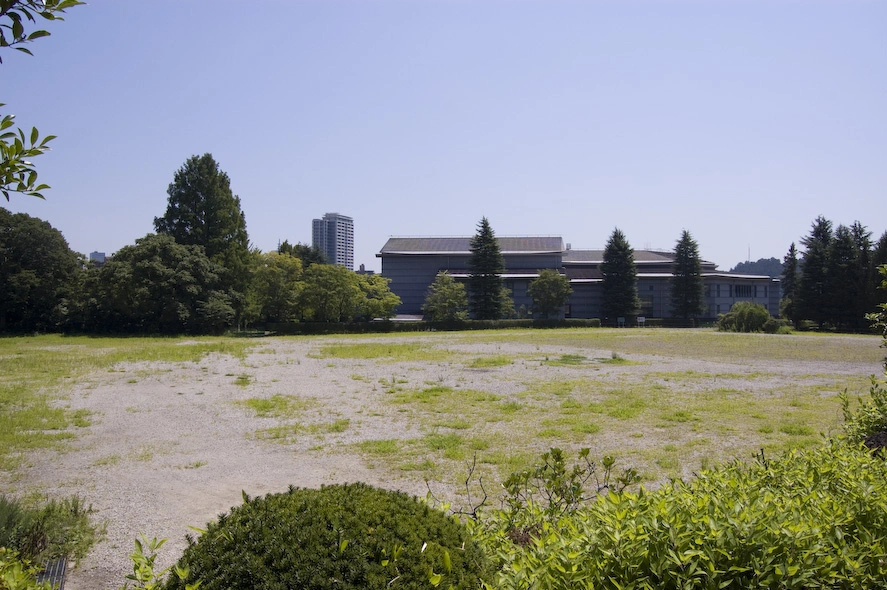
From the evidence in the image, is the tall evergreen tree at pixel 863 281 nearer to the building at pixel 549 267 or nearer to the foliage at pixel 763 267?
the building at pixel 549 267

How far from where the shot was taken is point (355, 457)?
24.9 feet

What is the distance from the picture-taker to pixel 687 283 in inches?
2413

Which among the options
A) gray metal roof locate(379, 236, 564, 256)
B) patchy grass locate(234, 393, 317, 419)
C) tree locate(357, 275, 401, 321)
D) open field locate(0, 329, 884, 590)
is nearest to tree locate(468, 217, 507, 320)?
tree locate(357, 275, 401, 321)

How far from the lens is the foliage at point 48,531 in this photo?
3.94m

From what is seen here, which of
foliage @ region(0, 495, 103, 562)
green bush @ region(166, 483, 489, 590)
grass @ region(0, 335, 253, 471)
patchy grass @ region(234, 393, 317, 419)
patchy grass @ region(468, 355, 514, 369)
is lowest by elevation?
patchy grass @ region(234, 393, 317, 419)

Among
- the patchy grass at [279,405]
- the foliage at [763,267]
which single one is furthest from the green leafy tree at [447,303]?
the foliage at [763,267]

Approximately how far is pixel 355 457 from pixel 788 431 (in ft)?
21.5

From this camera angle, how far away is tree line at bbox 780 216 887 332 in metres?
47.3

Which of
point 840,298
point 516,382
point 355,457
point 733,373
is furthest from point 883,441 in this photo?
point 840,298

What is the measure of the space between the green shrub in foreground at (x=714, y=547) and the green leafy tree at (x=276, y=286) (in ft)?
156

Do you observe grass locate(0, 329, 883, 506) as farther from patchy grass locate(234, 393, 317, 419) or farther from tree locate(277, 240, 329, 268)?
tree locate(277, 240, 329, 268)

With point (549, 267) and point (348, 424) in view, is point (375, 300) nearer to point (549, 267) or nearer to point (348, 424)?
point (549, 267)

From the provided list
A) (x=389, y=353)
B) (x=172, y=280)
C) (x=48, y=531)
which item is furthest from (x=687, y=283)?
(x=48, y=531)

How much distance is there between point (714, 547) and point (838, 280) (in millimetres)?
58108
